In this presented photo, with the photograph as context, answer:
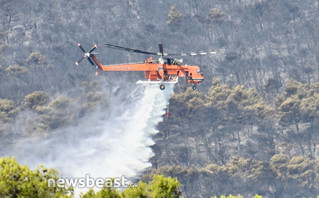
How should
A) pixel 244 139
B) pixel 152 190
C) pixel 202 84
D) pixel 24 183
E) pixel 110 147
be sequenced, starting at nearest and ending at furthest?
pixel 24 183 → pixel 152 190 → pixel 110 147 → pixel 244 139 → pixel 202 84

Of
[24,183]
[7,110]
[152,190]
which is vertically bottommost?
[152,190]

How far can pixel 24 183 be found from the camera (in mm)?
51188

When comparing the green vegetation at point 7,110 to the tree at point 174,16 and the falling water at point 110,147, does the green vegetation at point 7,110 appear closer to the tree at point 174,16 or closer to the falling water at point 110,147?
the falling water at point 110,147

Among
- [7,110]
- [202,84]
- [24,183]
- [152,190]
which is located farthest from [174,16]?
[24,183]

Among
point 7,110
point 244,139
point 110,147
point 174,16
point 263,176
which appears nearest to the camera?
point 110,147

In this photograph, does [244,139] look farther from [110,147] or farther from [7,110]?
[110,147]

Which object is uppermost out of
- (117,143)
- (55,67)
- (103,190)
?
(55,67)

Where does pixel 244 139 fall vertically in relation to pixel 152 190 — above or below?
above

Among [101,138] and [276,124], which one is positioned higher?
[276,124]

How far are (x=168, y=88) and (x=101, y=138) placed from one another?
23.1 m

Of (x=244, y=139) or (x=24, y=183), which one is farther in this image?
(x=244, y=139)

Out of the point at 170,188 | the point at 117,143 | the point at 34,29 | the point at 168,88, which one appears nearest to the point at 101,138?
the point at 117,143

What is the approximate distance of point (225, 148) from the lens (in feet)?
498

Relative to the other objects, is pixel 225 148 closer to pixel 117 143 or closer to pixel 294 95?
pixel 294 95
